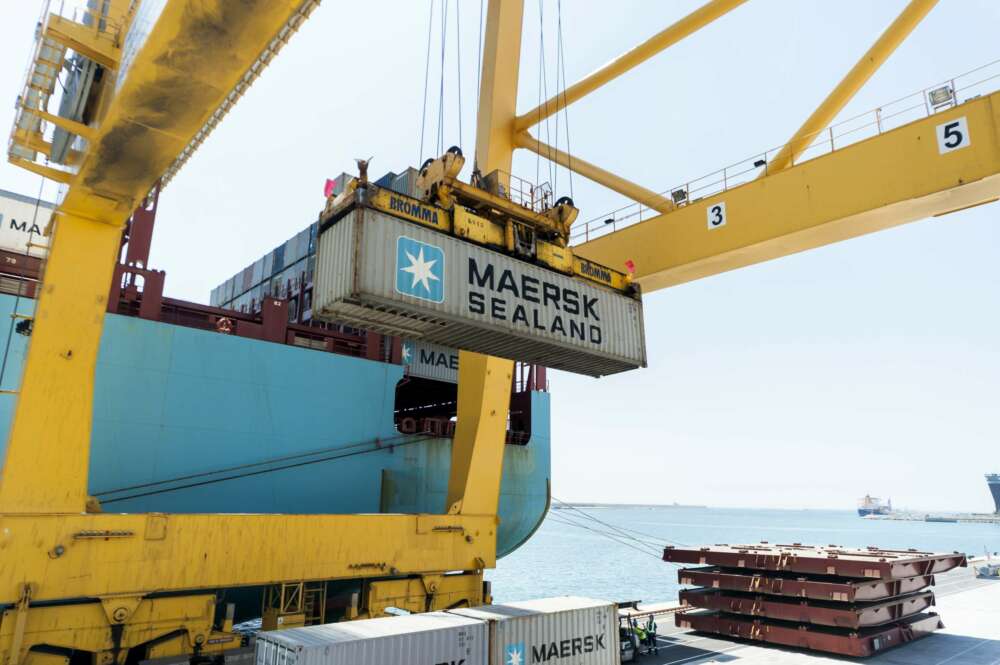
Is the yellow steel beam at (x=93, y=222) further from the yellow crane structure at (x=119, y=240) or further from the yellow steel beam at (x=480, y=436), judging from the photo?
the yellow steel beam at (x=480, y=436)

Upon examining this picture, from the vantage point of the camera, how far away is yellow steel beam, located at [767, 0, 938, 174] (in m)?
12.4

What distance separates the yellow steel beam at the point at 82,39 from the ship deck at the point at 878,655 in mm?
16130

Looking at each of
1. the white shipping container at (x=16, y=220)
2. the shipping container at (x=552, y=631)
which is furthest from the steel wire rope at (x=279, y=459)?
the white shipping container at (x=16, y=220)

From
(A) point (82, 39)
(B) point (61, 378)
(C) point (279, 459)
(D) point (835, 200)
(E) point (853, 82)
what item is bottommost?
(C) point (279, 459)

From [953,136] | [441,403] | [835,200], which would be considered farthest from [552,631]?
[441,403]

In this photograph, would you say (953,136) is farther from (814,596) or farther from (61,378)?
(61,378)

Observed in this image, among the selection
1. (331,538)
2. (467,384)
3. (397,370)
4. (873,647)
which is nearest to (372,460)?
(397,370)

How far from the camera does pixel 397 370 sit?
20.2 meters

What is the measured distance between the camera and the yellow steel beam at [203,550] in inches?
380

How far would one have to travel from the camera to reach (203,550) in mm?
11039

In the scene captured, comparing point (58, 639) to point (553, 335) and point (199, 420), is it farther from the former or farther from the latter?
point (553, 335)

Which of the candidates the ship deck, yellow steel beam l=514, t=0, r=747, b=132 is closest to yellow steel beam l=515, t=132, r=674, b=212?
yellow steel beam l=514, t=0, r=747, b=132

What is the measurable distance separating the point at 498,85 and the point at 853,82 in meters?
8.39

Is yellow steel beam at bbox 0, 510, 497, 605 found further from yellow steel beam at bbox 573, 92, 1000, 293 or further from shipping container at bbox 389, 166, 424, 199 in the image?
shipping container at bbox 389, 166, 424, 199
